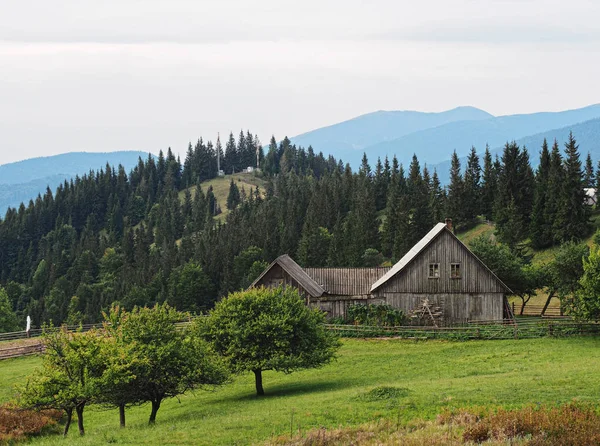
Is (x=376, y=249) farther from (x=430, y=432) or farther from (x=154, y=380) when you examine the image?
(x=430, y=432)

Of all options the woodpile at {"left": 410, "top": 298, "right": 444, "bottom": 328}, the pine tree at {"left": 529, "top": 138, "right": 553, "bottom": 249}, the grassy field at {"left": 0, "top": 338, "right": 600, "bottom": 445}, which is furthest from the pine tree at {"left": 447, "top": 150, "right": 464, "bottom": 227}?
the grassy field at {"left": 0, "top": 338, "right": 600, "bottom": 445}

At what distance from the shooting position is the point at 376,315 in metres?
57.4

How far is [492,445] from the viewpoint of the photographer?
19562 mm

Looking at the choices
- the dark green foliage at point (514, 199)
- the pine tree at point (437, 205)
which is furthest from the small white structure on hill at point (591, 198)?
the pine tree at point (437, 205)

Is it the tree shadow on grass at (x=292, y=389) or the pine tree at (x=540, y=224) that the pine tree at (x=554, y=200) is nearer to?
the pine tree at (x=540, y=224)

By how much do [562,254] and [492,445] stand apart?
41.4 meters

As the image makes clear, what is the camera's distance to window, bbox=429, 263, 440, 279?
57875 millimetres

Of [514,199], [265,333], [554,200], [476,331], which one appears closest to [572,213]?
[554,200]

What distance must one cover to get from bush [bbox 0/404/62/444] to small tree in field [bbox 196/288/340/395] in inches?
333

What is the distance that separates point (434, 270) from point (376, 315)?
555 centimetres

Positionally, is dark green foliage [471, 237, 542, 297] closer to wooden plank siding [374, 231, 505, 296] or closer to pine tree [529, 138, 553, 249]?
wooden plank siding [374, 231, 505, 296]

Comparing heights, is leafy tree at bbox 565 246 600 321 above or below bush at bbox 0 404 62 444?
above

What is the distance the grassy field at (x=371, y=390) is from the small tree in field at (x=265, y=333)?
4.85ft

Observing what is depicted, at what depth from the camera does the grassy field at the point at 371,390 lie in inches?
1016
